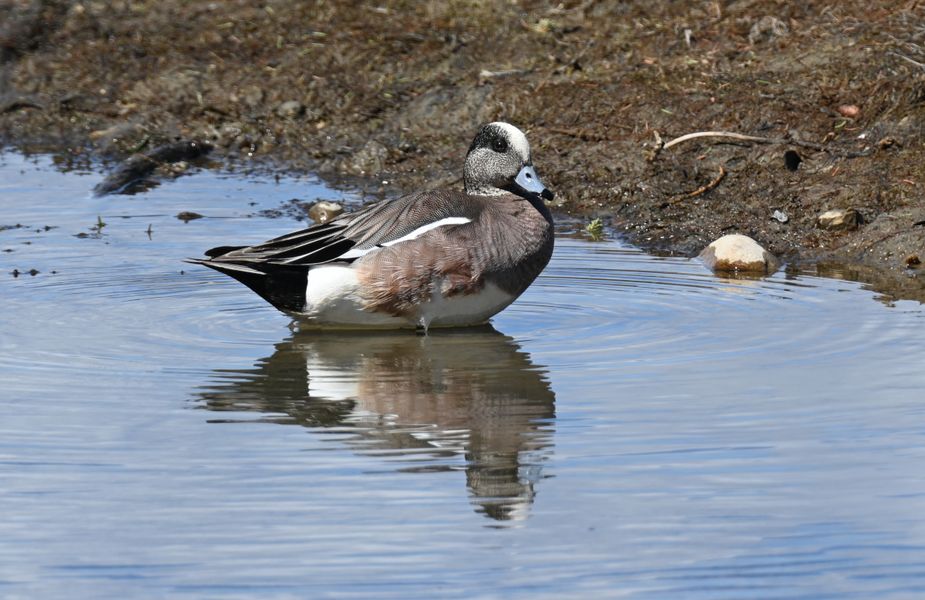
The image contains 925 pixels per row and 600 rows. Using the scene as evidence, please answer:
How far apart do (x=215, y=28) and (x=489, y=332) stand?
704 cm

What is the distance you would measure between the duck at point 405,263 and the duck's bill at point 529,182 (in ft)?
0.04

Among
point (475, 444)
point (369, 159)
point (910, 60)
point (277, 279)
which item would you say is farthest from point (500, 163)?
point (369, 159)

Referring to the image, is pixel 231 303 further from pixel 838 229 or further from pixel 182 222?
pixel 838 229

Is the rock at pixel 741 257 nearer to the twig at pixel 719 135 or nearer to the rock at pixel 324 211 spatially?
the twig at pixel 719 135

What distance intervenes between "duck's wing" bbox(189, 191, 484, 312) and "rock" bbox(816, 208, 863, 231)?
2591mm

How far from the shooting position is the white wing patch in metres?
7.25

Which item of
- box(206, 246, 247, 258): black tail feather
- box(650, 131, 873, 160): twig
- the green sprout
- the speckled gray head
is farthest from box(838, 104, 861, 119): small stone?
box(206, 246, 247, 258): black tail feather

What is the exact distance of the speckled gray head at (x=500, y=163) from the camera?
7742mm

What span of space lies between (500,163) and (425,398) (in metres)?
2.01

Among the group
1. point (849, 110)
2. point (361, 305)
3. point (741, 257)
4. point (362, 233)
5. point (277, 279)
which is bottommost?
point (361, 305)

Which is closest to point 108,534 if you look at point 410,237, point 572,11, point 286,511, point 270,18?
point 286,511

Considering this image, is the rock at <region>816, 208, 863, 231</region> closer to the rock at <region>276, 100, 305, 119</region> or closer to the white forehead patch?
the white forehead patch

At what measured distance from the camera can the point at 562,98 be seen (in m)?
11.2

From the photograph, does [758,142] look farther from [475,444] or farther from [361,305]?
[475,444]
